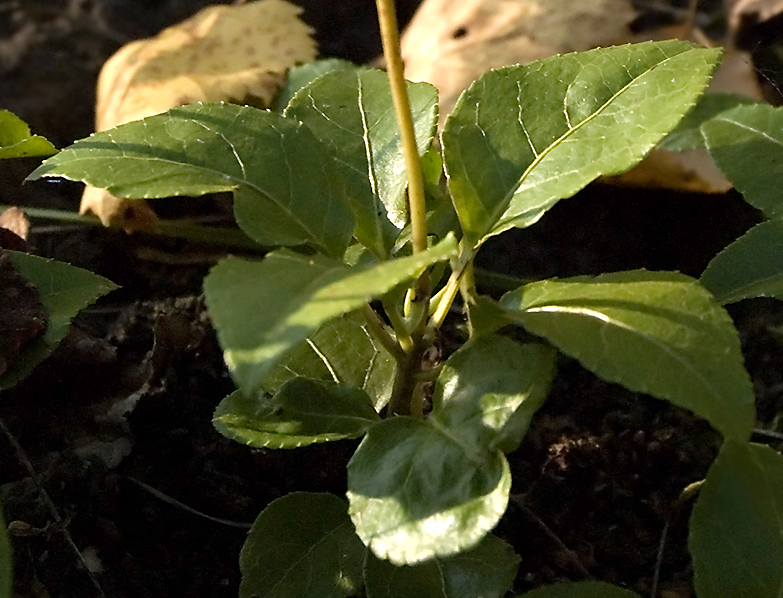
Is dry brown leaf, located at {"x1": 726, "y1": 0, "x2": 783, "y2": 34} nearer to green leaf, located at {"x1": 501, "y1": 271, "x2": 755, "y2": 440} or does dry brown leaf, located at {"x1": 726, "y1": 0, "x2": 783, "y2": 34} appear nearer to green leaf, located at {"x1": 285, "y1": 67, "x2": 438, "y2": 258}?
green leaf, located at {"x1": 285, "y1": 67, "x2": 438, "y2": 258}

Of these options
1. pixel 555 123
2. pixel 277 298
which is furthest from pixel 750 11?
pixel 277 298

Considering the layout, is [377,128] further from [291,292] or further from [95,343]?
[95,343]

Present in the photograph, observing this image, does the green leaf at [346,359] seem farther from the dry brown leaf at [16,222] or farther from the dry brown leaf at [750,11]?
the dry brown leaf at [750,11]

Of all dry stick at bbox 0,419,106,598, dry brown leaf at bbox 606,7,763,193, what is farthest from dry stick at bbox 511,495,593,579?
dry brown leaf at bbox 606,7,763,193

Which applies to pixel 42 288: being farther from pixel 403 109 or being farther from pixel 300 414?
pixel 403 109

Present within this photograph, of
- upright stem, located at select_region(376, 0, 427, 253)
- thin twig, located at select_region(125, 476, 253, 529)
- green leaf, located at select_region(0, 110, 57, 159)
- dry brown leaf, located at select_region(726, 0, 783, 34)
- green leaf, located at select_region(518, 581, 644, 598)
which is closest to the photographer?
upright stem, located at select_region(376, 0, 427, 253)

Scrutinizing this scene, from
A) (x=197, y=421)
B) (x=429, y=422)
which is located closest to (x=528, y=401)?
(x=429, y=422)
